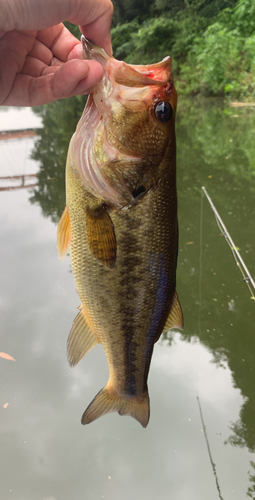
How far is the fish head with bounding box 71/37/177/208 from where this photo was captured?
120 centimetres

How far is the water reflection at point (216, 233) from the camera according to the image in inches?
121

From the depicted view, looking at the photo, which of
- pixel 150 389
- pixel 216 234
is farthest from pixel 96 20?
pixel 216 234

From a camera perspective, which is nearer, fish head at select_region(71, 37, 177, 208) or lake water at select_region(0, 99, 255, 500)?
fish head at select_region(71, 37, 177, 208)

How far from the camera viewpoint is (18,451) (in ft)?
7.90

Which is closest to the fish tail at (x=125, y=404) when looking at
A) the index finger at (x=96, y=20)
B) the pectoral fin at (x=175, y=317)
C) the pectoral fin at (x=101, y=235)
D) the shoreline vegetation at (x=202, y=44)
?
the pectoral fin at (x=175, y=317)

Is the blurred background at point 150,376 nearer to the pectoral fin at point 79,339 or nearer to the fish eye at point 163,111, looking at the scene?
the pectoral fin at point 79,339

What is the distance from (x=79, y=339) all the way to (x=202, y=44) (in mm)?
21318

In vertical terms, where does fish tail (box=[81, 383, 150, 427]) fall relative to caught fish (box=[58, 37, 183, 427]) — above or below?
below

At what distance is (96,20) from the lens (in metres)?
1.20

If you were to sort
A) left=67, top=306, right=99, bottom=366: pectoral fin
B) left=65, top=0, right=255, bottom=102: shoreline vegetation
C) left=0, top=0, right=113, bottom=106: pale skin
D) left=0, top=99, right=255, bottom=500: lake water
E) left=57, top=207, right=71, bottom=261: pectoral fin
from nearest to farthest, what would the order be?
left=0, top=0, right=113, bottom=106: pale skin → left=57, top=207, right=71, bottom=261: pectoral fin → left=67, top=306, right=99, bottom=366: pectoral fin → left=0, top=99, right=255, bottom=500: lake water → left=65, top=0, right=255, bottom=102: shoreline vegetation

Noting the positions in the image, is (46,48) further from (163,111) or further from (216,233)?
(216,233)

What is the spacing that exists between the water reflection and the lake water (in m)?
0.02

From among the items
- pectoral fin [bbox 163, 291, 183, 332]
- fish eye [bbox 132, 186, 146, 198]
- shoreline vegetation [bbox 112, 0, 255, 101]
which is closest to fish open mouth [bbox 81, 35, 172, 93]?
fish eye [bbox 132, 186, 146, 198]

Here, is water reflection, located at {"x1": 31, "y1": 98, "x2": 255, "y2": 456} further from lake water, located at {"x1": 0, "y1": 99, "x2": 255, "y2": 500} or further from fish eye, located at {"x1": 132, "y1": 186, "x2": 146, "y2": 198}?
fish eye, located at {"x1": 132, "y1": 186, "x2": 146, "y2": 198}
